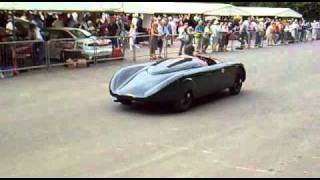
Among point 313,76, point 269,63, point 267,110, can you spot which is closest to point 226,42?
point 269,63

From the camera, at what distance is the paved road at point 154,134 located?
673 centimetres

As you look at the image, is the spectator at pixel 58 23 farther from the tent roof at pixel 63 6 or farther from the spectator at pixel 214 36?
the spectator at pixel 214 36

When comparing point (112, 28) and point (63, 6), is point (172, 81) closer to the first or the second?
point (63, 6)

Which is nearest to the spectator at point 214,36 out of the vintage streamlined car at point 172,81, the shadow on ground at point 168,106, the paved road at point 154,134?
the paved road at point 154,134

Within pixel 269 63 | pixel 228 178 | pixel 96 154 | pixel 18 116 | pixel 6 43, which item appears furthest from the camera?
pixel 269 63

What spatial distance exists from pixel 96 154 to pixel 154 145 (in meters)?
0.99

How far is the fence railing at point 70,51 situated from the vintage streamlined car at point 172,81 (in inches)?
228

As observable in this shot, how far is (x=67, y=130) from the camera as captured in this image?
885 cm

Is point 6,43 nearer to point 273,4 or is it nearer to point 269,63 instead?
point 269,63

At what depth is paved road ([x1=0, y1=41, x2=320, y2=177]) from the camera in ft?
22.1

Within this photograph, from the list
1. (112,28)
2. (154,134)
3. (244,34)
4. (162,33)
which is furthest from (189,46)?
(244,34)

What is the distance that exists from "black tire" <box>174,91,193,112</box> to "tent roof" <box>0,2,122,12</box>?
7963mm

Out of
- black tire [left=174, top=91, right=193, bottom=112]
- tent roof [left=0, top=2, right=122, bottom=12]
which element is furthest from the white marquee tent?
black tire [left=174, top=91, right=193, bottom=112]

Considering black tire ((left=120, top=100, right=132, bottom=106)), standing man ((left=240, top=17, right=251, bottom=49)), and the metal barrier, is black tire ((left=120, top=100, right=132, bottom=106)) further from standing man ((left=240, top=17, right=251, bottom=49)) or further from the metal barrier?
standing man ((left=240, top=17, right=251, bottom=49))
